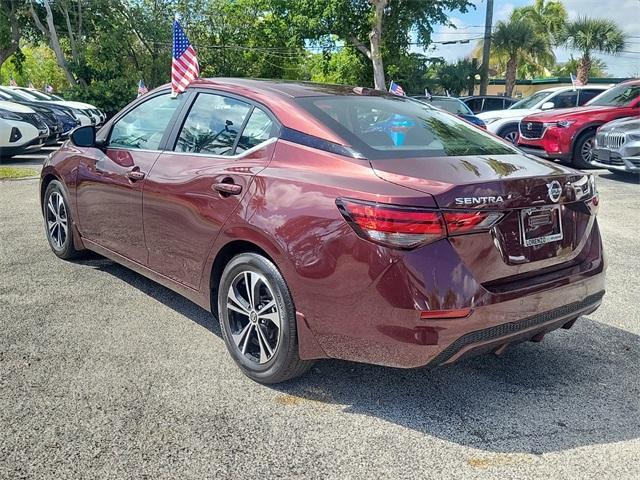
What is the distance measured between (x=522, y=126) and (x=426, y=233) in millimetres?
10760

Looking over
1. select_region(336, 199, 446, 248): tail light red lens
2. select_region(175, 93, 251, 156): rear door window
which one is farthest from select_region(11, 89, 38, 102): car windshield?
select_region(336, 199, 446, 248): tail light red lens

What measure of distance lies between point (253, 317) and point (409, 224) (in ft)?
3.66

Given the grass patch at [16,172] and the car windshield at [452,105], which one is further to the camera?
the car windshield at [452,105]

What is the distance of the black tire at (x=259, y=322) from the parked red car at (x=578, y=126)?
30.7ft

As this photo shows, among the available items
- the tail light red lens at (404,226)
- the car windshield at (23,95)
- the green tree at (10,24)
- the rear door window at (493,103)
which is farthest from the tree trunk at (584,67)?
the tail light red lens at (404,226)

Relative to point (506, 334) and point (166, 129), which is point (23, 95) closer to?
point (166, 129)

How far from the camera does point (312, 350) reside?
2.94 metres

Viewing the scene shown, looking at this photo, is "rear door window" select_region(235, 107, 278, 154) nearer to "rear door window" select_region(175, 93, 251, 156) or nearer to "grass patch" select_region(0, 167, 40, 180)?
"rear door window" select_region(175, 93, 251, 156)

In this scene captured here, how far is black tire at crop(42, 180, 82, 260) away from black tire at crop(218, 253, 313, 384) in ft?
7.70

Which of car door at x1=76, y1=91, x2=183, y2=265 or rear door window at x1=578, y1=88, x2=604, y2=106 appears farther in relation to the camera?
rear door window at x1=578, y1=88, x2=604, y2=106

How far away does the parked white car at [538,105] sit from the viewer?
1391cm

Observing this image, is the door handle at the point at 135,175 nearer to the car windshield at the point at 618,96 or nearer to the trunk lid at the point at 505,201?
the trunk lid at the point at 505,201

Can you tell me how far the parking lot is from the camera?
2.56 meters

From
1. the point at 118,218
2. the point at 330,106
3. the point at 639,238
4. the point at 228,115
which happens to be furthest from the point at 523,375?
the point at 639,238
